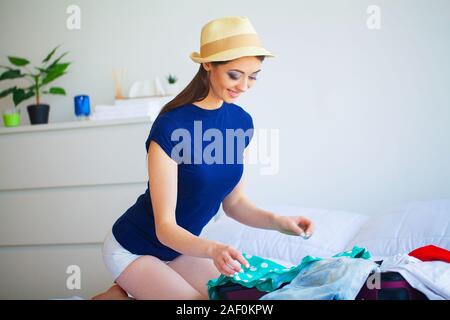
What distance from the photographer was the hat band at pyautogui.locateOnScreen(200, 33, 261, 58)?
140cm

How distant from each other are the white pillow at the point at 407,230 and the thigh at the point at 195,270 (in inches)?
31.4

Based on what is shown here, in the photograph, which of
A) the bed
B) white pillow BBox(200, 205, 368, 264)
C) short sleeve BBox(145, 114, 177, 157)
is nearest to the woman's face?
short sleeve BBox(145, 114, 177, 157)

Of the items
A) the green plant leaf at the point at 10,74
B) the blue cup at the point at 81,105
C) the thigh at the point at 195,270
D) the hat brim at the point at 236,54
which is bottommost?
the thigh at the point at 195,270

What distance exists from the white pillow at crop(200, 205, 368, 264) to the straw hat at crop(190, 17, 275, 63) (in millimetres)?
1071

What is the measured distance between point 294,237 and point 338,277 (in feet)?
3.86

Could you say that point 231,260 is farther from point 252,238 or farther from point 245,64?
point 252,238

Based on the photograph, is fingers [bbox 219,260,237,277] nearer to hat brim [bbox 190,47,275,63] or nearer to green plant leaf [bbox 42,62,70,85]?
hat brim [bbox 190,47,275,63]

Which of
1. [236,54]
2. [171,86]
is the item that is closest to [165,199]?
[236,54]

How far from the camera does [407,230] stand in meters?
2.19

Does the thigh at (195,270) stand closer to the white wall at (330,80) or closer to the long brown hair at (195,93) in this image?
the long brown hair at (195,93)

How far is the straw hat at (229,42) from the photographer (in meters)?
1.38

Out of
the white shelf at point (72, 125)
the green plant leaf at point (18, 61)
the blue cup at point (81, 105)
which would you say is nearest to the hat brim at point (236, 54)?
the white shelf at point (72, 125)

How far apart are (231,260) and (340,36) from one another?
79.9 inches

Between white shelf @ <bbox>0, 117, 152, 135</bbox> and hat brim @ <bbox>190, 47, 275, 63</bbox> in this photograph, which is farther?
white shelf @ <bbox>0, 117, 152, 135</bbox>
